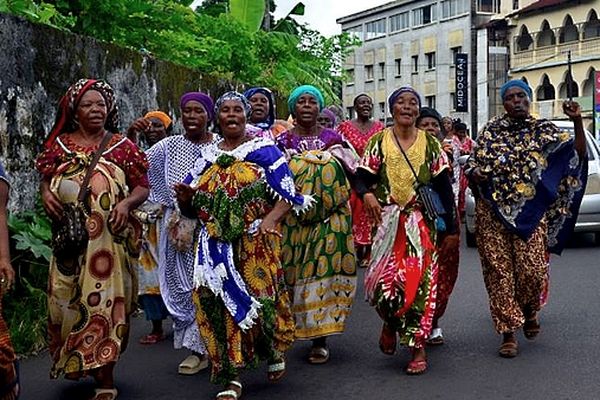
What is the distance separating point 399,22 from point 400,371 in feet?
192

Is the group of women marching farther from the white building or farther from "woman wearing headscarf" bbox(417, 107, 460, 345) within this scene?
the white building

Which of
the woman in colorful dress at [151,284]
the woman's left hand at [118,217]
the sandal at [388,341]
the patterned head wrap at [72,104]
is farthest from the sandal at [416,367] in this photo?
the patterned head wrap at [72,104]

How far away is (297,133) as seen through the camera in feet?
22.2

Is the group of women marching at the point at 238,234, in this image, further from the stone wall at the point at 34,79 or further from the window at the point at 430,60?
the window at the point at 430,60

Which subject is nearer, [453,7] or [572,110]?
[572,110]

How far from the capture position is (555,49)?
5200 cm

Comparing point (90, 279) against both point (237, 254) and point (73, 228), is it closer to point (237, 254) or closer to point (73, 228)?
point (73, 228)

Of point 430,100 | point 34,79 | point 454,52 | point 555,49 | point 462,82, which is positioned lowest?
point 34,79

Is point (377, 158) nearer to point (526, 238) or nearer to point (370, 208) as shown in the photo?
point (370, 208)

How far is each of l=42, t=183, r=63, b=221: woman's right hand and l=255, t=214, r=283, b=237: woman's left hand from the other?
1105 mm

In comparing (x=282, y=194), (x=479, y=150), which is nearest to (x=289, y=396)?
(x=282, y=194)

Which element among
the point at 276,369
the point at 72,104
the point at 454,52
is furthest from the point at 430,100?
the point at 72,104

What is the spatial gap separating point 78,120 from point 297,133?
1724 mm

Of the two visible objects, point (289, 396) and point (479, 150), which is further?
point (479, 150)
